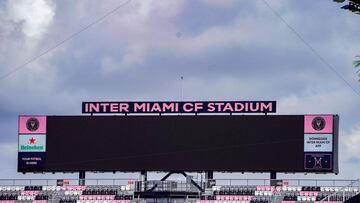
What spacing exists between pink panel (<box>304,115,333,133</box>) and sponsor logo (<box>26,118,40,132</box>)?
21617 mm

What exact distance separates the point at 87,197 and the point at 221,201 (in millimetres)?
11442

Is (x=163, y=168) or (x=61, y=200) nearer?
(x=163, y=168)

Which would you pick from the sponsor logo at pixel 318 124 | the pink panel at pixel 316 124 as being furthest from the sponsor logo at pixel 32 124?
the sponsor logo at pixel 318 124

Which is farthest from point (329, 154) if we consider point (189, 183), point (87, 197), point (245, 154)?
point (87, 197)

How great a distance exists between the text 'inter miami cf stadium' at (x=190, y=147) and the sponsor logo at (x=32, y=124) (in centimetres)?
10

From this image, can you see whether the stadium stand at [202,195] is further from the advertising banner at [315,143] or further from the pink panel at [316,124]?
the pink panel at [316,124]

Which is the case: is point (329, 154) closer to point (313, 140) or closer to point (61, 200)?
point (313, 140)

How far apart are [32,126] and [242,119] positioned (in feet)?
56.7

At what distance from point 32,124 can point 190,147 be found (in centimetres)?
1356

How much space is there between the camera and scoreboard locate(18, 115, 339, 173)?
240 feet

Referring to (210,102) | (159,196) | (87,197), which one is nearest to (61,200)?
(87,197)

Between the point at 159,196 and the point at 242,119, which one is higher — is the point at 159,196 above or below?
below

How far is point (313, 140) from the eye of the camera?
7325cm

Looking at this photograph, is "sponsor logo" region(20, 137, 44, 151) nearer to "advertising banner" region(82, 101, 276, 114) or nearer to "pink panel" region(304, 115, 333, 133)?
"advertising banner" region(82, 101, 276, 114)
